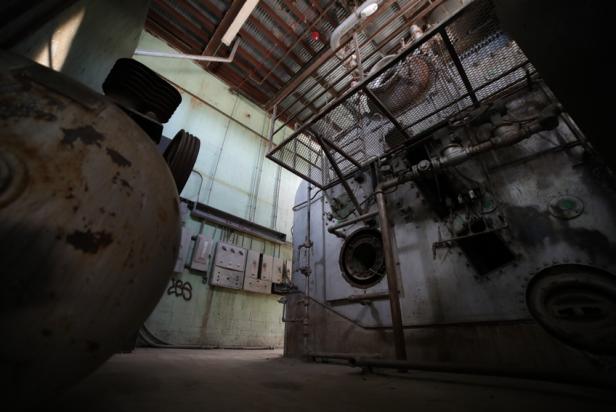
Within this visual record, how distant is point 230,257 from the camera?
7.50 m

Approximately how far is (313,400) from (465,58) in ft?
14.5

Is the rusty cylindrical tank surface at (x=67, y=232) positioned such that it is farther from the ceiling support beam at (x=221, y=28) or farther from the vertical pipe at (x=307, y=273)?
the ceiling support beam at (x=221, y=28)

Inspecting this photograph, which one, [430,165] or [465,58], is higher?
[465,58]

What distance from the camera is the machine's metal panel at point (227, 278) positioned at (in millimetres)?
7077

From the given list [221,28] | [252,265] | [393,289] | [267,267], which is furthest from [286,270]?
[221,28]

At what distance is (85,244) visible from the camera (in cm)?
92

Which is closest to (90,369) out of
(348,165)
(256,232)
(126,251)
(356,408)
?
(126,251)

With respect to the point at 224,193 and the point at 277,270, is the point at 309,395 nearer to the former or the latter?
the point at 277,270

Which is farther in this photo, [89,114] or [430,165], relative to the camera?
[430,165]

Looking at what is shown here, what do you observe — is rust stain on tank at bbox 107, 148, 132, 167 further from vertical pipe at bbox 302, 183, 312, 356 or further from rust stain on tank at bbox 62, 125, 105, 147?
vertical pipe at bbox 302, 183, 312, 356

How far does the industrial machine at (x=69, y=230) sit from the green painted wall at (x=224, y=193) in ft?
19.9

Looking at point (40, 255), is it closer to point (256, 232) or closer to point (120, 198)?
point (120, 198)

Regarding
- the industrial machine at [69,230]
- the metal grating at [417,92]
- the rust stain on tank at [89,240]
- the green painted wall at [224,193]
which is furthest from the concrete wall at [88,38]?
the green painted wall at [224,193]

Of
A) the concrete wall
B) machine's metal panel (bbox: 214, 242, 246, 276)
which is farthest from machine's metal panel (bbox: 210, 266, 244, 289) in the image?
the concrete wall
